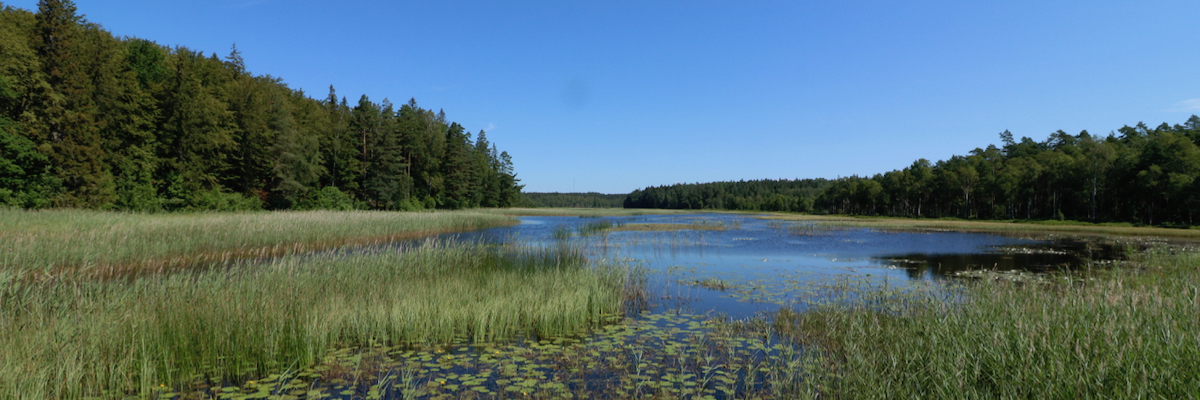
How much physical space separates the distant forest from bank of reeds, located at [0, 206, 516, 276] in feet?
223

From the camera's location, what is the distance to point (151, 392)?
514 centimetres

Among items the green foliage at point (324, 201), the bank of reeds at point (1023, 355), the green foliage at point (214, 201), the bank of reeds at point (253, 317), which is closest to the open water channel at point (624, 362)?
the bank of reeds at point (253, 317)

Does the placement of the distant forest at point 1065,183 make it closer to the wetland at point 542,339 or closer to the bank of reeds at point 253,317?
the wetland at point 542,339

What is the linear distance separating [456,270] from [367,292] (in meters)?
2.96

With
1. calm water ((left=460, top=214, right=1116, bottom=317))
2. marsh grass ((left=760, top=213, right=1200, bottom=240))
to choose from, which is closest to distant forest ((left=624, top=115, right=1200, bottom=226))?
marsh grass ((left=760, top=213, right=1200, bottom=240))

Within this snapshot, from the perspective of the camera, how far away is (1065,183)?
58906 millimetres

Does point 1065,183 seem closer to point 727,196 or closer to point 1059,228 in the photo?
point 1059,228

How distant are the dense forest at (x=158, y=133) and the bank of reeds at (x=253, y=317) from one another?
2874 cm

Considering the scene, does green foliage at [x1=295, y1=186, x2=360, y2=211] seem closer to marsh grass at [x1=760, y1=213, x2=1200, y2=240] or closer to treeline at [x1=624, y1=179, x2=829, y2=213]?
marsh grass at [x1=760, y1=213, x2=1200, y2=240]

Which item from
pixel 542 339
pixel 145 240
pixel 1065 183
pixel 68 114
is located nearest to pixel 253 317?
pixel 542 339

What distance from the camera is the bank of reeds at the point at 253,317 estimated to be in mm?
4992

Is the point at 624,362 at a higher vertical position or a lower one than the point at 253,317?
lower

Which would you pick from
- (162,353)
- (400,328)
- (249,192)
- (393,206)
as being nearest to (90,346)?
(162,353)

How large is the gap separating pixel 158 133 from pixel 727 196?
493 ft
